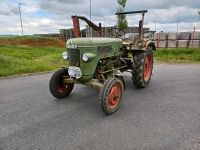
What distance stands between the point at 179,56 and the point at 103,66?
9.67m

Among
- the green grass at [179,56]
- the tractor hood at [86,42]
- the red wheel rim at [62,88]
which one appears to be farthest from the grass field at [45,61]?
the tractor hood at [86,42]

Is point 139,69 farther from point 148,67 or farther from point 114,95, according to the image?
point 114,95

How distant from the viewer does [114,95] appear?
18.8 ft

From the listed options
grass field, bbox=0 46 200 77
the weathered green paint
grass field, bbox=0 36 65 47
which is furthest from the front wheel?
grass field, bbox=0 36 65 47

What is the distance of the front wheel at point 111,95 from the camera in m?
5.36

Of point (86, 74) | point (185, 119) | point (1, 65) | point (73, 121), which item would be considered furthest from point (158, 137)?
point (1, 65)

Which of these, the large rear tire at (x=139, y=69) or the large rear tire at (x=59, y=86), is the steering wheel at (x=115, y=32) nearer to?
the large rear tire at (x=139, y=69)

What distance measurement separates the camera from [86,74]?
19.4 feet

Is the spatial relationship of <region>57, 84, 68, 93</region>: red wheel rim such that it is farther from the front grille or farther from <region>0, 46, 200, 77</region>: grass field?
<region>0, 46, 200, 77</region>: grass field

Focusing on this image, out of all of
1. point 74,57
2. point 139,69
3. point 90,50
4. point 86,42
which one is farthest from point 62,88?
A: point 139,69

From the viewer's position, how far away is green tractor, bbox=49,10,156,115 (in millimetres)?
5707

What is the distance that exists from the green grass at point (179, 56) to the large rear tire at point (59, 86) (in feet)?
27.2

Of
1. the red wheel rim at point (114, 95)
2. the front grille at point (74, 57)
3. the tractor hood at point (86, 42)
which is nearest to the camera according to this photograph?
the red wheel rim at point (114, 95)

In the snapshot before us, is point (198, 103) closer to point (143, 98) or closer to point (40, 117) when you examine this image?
point (143, 98)
